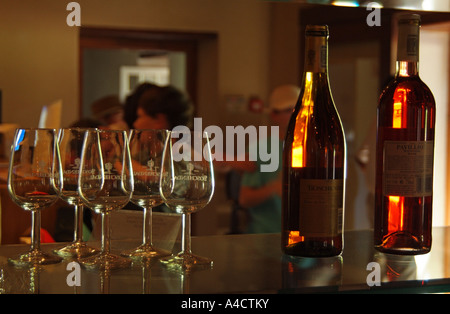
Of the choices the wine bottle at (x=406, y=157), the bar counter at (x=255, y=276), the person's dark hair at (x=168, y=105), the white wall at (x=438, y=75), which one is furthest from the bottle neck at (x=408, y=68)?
the white wall at (x=438, y=75)

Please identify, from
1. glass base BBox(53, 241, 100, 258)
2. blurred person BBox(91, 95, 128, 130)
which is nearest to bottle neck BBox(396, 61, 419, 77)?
glass base BBox(53, 241, 100, 258)

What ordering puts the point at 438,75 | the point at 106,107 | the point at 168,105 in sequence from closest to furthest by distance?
the point at 168,105 < the point at 438,75 < the point at 106,107

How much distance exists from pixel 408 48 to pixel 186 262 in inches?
14.7

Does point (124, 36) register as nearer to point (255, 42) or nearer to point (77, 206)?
point (255, 42)

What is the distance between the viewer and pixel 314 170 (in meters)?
0.77

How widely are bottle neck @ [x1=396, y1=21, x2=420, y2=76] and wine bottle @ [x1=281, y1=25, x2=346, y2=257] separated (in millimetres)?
92

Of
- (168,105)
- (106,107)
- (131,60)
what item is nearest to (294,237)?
(168,105)

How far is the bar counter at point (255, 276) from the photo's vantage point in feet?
1.89

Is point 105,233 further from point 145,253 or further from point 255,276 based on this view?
point 255,276

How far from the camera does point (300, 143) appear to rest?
0.80 m

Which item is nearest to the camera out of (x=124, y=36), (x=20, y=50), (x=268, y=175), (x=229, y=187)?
(x=268, y=175)

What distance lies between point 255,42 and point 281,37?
0.61ft

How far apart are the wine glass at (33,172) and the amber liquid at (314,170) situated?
28 cm
